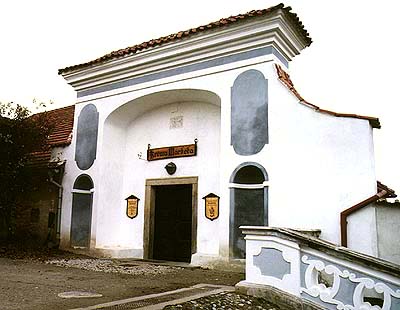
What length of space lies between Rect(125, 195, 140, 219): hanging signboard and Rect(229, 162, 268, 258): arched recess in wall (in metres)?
3.47

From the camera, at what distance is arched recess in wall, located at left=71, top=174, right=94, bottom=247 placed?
37.1 ft

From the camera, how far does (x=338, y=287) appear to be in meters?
4.88

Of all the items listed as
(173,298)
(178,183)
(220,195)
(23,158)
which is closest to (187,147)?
(178,183)

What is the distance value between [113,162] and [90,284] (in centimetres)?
554

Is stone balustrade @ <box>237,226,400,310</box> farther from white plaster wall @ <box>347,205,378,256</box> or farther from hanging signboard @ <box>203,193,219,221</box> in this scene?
hanging signboard @ <box>203,193,219,221</box>

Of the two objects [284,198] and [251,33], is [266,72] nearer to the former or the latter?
[251,33]

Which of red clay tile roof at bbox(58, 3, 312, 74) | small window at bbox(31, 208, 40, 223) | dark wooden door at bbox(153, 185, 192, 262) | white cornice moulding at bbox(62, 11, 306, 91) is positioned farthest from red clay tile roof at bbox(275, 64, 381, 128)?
small window at bbox(31, 208, 40, 223)

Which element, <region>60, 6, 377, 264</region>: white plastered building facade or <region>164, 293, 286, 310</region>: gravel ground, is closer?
<region>164, 293, 286, 310</region>: gravel ground

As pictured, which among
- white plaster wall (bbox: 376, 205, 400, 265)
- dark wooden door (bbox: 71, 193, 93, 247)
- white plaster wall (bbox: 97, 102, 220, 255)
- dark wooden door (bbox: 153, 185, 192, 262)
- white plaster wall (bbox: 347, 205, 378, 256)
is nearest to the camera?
white plaster wall (bbox: 376, 205, 400, 265)

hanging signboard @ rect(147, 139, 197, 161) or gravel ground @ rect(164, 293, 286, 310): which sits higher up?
hanging signboard @ rect(147, 139, 197, 161)

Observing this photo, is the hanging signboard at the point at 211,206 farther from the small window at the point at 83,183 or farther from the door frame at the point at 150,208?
the small window at the point at 83,183

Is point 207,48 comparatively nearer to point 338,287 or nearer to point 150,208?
point 150,208

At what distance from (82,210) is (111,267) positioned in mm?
3215

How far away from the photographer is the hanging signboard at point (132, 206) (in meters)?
11.3
